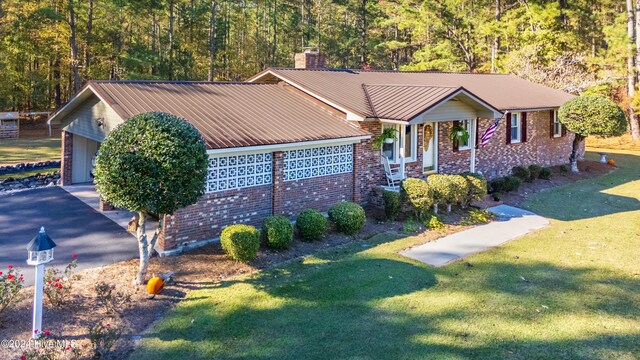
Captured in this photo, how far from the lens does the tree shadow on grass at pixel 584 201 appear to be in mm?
14723

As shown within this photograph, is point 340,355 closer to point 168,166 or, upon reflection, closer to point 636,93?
point 168,166

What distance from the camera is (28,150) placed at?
87.7ft

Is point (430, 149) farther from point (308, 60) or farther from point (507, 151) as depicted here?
point (308, 60)

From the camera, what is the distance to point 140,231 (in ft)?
27.9

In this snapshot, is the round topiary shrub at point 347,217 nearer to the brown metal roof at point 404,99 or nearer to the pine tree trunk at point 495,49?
the brown metal roof at point 404,99

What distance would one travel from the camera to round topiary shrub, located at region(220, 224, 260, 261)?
30.9 feet

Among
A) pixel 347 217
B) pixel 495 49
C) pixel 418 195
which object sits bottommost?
pixel 347 217

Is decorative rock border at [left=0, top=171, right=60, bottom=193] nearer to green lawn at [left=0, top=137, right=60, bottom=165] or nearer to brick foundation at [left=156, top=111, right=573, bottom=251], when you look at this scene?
brick foundation at [left=156, top=111, right=573, bottom=251]

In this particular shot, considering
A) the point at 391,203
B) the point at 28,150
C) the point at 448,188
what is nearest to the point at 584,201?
the point at 448,188

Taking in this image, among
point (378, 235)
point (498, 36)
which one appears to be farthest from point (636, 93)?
point (378, 235)

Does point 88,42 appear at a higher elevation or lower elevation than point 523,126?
higher

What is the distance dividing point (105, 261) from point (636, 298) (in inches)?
396

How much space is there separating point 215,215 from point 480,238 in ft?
21.5

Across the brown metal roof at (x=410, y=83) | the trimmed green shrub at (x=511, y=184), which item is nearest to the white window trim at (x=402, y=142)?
the brown metal roof at (x=410, y=83)
